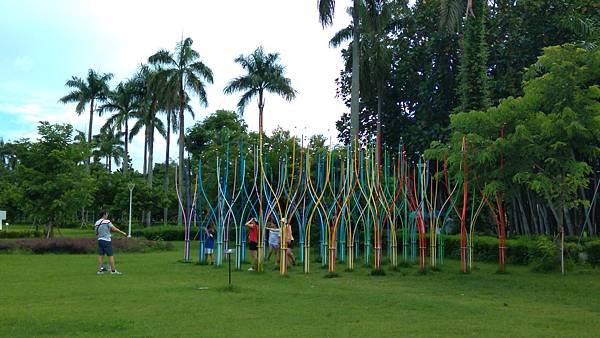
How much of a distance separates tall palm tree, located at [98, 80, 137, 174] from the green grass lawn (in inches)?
1397

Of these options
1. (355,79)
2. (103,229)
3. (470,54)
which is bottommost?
(103,229)

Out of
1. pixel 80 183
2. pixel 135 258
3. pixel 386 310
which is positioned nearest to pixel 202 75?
pixel 80 183

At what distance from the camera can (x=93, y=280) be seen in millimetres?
13031

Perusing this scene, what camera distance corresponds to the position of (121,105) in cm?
5053

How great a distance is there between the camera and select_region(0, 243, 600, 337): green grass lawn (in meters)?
7.67

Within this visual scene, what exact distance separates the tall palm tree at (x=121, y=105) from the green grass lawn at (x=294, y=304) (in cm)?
3548

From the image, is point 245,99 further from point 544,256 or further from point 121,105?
point 544,256

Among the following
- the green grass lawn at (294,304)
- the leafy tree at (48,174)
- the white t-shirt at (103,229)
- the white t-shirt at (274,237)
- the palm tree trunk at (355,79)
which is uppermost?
the palm tree trunk at (355,79)

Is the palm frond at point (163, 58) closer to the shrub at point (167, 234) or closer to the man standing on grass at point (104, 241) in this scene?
the shrub at point (167, 234)

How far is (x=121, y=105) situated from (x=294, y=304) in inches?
1717

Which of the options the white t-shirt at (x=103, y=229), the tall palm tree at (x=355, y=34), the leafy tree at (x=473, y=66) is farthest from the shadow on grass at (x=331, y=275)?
the leafy tree at (x=473, y=66)

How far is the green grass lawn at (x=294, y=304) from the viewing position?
25.2ft

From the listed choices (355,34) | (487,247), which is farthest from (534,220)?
(355,34)

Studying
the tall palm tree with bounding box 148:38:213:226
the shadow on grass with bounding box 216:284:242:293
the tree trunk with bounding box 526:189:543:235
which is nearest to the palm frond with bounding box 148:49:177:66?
the tall palm tree with bounding box 148:38:213:226
